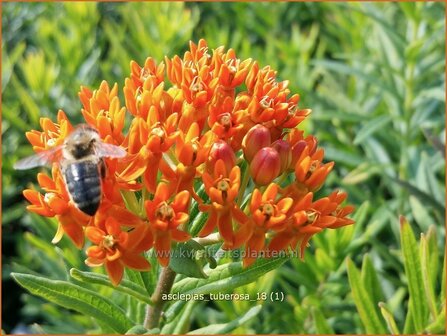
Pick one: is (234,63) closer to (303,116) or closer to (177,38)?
(303,116)

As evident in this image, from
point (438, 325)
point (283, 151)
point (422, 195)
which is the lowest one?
point (438, 325)

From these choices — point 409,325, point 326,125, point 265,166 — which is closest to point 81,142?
point 265,166

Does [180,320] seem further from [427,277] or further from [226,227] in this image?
[427,277]

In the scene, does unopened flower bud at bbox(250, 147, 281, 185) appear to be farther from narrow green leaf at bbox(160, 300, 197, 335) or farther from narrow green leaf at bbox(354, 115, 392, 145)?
narrow green leaf at bbox(354, 115, 392, 145)

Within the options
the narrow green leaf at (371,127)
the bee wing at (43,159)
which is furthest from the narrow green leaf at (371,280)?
the bee wing at (43,159)

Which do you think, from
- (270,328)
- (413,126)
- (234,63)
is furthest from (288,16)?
(234,63)

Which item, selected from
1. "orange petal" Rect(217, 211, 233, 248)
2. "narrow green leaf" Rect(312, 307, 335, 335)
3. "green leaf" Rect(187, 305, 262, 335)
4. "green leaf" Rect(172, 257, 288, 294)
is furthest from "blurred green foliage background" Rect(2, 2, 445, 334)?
"orange petal" Rect(217, 211, 233, 248)

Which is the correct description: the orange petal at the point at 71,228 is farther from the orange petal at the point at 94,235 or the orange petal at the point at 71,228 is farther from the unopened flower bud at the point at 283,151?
the unopened flower bud at the point at 283,151
